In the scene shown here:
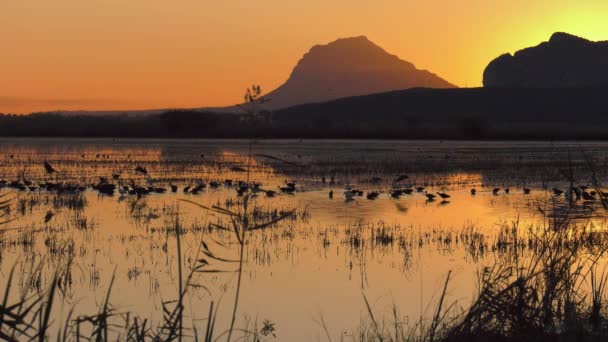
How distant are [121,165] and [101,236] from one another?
20498 millimetres

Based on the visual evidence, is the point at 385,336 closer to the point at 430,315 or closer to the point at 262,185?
the point at 430,315

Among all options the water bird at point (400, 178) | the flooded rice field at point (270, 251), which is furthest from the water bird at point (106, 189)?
the water bird at point (400, 178)

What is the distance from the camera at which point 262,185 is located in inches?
987

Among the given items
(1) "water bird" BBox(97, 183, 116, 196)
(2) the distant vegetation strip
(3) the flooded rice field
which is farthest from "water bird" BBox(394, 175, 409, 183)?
(2) the distant vegetation strip

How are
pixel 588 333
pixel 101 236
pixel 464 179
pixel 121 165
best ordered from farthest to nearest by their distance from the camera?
pixel 121 165 < pixel 464 179 < pixel 101 236 < pixel 588 333

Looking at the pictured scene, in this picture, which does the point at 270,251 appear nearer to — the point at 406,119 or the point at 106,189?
the point at 106,189

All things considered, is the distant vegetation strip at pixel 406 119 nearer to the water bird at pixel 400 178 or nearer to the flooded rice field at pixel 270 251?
the water bird at pixel 400 178

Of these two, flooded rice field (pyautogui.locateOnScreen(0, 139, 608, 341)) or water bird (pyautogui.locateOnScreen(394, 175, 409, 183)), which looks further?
water bird (pyautogui.locateOnScreen(394, 175, 409, 183))

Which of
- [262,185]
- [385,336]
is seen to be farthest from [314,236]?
[262,185]

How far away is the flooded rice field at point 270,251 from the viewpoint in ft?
26.6

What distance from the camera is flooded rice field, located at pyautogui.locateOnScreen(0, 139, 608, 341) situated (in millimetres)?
8094

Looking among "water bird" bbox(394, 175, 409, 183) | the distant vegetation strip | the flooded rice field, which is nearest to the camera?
the flooded rice field

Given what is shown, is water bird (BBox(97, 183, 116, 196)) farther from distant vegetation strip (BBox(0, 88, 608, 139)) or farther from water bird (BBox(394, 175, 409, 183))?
distant vegetation strip (BBox(0, 88, 608, 139))

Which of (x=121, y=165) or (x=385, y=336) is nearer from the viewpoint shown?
(x=385, y=336)
